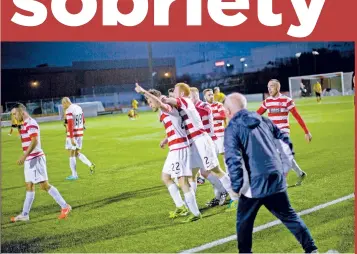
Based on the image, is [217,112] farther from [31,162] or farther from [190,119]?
[31,162]

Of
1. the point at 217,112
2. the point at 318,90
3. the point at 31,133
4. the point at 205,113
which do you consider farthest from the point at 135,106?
the point at 31,133

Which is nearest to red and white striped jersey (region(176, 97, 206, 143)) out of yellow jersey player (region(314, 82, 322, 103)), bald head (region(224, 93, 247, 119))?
bald head (region(224, 93, 247, 119))

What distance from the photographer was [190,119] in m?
5.14

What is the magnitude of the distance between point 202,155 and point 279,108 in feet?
5.88

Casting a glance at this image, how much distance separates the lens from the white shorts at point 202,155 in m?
5.20

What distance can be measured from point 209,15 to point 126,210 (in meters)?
2.37

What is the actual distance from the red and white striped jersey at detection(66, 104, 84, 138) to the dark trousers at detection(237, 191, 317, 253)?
4663 millimetres

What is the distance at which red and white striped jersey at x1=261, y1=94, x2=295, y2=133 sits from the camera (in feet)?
21.4

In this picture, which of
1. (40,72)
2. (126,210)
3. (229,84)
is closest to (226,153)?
(126,210)

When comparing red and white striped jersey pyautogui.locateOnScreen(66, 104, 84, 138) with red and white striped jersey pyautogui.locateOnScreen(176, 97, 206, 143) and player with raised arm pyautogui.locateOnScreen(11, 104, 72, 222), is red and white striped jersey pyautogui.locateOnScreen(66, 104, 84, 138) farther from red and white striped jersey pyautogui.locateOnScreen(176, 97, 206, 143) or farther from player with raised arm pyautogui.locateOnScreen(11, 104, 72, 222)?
red and white striped jersey pyautogui.locateOnScreen(176, 97, 206, 143)

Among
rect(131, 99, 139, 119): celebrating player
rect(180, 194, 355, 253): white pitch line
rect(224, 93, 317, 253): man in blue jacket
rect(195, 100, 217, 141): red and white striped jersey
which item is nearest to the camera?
rect(224, 93, 317, 253): man in blue jacket

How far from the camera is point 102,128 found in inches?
652

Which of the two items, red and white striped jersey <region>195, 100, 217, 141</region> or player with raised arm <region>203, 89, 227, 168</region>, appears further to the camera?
player with raised arm <region>203, 89, 227, 168</region>

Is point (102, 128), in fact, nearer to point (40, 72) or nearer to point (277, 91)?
point (40, 72)
